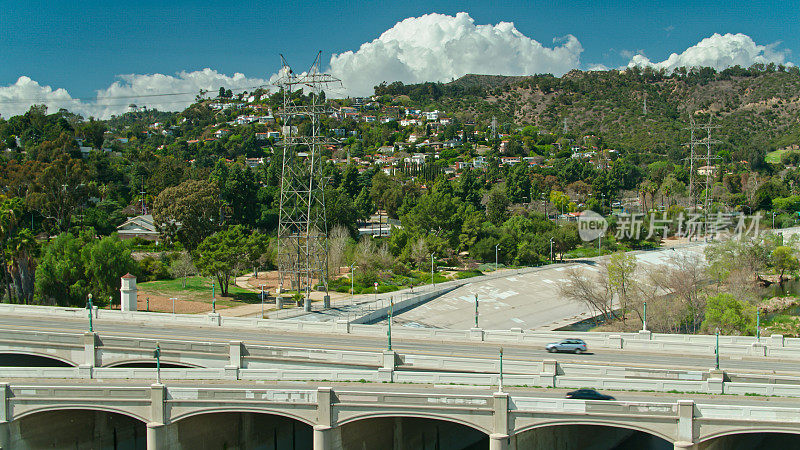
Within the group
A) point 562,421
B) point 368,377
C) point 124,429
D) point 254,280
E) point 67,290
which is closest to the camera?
point 562,421

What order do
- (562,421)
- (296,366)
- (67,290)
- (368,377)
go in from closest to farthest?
1. (562,421)
2. (368,377)
3. (296,366)
4. (67,290)

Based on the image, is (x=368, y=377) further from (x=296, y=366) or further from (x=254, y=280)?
(x=254, y=280)

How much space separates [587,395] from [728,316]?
89.2 ft

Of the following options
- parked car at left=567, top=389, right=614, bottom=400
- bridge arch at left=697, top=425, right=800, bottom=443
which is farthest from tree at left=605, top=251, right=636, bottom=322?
bridge arch at left=697, top=425, right=800, bottom=443

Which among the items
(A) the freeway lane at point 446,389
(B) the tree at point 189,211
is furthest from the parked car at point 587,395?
(B) the tree at point 189,211

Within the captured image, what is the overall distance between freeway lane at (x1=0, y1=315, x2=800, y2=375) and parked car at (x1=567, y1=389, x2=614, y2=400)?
16.7 feet

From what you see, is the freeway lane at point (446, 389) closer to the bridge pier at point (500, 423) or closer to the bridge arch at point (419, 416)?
the bridge arch at point (419, 416)

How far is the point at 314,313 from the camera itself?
53062mm

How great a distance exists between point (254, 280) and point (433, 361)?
41568mm

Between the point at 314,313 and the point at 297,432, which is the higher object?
the point at 314,313

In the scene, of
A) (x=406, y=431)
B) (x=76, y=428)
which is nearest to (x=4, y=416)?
(x=76, y=428)

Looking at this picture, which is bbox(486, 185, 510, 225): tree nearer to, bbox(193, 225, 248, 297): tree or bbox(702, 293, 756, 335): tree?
bbox(193, 225, 248, 297): tree

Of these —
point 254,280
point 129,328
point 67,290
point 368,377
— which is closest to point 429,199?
point 254,280

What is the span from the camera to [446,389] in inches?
1206
